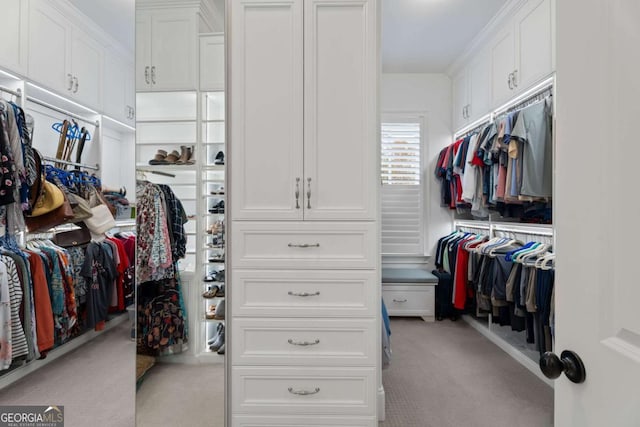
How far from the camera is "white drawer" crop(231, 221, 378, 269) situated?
163cm

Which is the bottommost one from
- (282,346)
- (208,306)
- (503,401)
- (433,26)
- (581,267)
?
(503,401)

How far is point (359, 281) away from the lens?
1.63 m

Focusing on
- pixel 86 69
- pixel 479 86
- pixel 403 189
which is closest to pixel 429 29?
pixel 479 86

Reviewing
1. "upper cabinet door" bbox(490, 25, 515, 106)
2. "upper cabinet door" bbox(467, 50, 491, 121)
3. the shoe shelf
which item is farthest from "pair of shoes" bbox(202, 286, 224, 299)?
"upper cabinet door" bbox(467, 50, 491, 121)

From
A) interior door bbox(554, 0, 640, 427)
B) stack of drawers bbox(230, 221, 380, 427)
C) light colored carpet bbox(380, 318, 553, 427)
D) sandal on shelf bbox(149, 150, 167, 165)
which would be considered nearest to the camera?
interior door bbox(554, 0, 640, 427)

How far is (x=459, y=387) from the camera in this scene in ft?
7.28

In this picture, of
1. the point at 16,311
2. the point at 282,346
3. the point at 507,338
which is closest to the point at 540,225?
the point at 507,338

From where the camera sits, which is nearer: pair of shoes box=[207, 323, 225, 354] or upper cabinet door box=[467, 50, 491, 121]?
pair of shoes box=[207, 323, 225, 354]

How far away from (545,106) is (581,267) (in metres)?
2.09

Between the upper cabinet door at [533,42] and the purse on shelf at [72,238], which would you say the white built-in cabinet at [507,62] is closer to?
the upper cabinet door at [533,42]

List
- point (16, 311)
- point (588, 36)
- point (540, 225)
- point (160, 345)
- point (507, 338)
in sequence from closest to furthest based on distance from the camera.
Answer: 1. point (588, 36)
2. point (16, 311)
3. point (160, 345)
4. point (540, 225)
5. point (507, 338)

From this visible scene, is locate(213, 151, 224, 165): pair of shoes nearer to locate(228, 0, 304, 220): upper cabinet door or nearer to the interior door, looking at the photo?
locate(228, 0, 304, 220): upper cabinet door

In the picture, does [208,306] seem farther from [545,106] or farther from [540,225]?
[545,106]

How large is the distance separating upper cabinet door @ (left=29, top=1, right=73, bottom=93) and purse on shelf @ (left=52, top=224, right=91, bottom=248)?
25.1 inches
